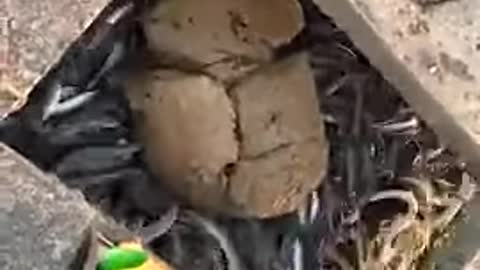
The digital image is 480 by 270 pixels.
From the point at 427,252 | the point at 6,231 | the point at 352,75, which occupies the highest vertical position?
the point at 6,231

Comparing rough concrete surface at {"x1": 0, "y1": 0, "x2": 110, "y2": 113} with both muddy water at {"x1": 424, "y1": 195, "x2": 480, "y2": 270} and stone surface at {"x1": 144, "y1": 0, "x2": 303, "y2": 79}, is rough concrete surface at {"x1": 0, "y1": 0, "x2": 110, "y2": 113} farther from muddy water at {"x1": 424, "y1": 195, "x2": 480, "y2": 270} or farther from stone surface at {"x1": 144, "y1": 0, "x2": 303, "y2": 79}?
muddy water at {"x1": 424, "y1": 195, "x2": 480, "y2": 270}

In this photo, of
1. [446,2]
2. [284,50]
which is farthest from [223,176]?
[446,2]

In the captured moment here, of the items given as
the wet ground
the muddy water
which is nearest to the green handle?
the wet ground

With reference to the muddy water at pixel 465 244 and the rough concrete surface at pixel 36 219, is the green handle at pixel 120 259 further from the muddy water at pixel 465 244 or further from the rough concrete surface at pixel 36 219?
the muddy water at pixel 465 244

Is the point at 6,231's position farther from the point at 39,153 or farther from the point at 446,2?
the point at 446,2

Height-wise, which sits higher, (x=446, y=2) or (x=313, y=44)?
(x=446, y=2)

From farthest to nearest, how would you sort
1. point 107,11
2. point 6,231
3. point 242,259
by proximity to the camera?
point 242,259 < point 107,11 < point 6,231

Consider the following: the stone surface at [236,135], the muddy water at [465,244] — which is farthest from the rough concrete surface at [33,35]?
the muddy water at [465,244]

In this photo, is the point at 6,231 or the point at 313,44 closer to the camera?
the point at 6,231
